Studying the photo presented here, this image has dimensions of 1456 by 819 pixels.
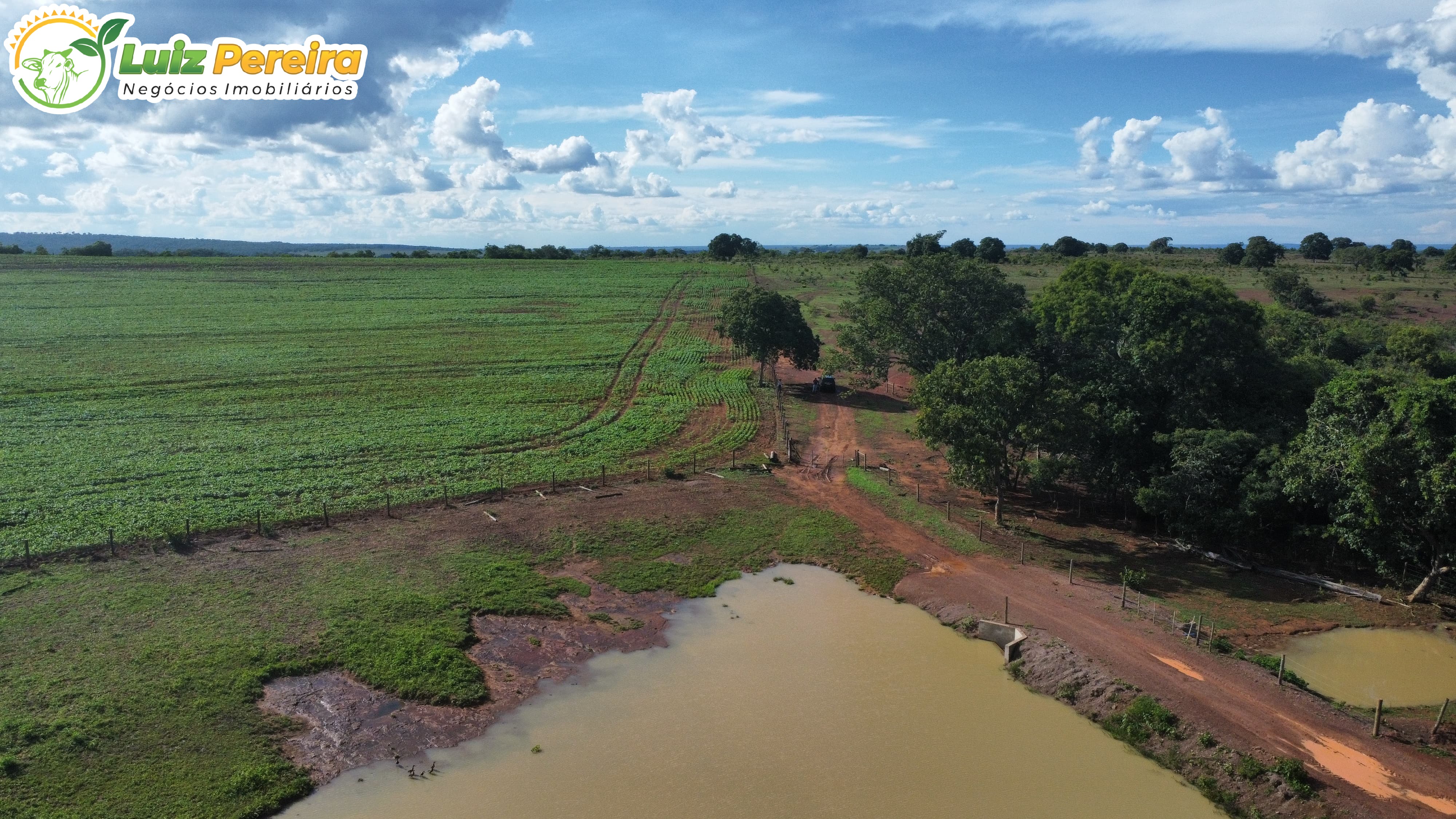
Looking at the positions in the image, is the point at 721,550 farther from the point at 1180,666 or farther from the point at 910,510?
the point at 1180,666

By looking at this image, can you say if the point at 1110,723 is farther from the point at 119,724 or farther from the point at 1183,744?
the point at 119,724

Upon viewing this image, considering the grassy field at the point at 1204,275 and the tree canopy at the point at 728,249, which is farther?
the tree canopy at the point at 728,249

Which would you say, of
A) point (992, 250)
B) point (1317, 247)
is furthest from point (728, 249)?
point (1317, 247)

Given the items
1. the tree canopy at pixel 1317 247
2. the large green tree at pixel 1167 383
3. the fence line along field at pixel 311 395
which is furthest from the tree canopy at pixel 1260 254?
the large green tree at pixel 1167 383

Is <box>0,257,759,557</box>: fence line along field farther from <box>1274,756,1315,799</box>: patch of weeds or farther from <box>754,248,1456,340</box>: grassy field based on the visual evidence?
<box>1274,756,1315,799</box>: patch of weeds

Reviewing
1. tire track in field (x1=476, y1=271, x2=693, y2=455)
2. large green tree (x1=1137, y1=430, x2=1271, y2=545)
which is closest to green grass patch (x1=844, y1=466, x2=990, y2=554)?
large green tree (x1=1137, y1=430, x2=1271, y2=545)

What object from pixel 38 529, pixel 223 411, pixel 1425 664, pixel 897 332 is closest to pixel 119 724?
pixel 38 529

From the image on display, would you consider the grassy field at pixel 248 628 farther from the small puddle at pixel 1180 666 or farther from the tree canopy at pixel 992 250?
the tree canopy at pixel 992 250
